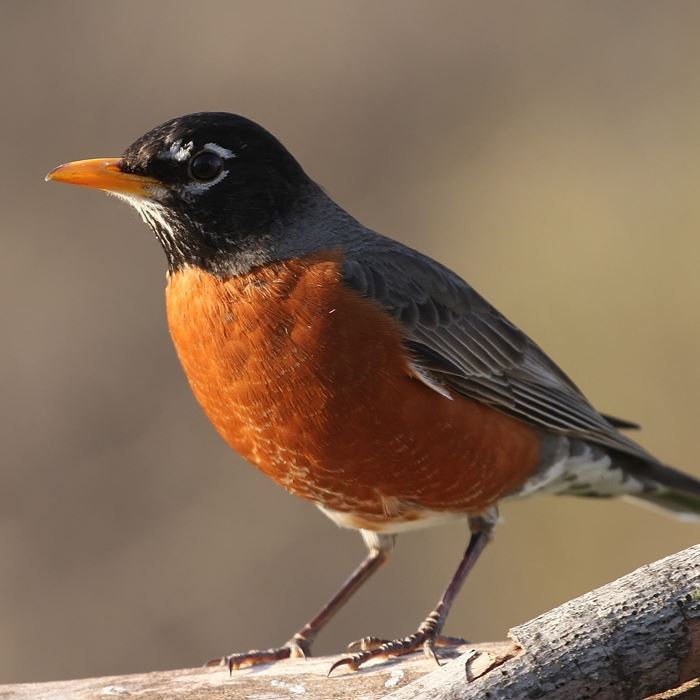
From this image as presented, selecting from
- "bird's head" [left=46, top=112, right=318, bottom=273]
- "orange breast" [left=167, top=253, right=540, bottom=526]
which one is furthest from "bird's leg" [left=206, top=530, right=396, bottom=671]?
"bird's head" [left=46, top=112, right=318, bottom=273]

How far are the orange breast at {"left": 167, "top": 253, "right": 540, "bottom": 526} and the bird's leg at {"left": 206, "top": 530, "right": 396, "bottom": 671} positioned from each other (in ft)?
1.87

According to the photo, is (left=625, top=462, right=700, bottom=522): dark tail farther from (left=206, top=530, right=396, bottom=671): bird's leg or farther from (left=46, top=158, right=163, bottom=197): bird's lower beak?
(left=46, top=158, right=163, bottom=197): bird's lower beak

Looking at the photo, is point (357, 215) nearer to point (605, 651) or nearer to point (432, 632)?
point (432, 632)

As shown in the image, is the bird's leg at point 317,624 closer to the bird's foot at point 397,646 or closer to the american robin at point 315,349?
the american robin at point 315,349

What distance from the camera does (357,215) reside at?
34.0 feet

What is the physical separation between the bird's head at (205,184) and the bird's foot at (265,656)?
1453mm

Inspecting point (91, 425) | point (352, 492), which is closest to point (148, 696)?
point (352, 492)

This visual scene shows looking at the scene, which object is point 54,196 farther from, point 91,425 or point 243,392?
point 243,392

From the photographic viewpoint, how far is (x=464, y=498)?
16.1ft

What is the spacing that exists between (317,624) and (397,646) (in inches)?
23.9

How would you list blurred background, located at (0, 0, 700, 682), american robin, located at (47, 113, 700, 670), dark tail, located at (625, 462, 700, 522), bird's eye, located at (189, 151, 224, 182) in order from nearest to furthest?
american robin, located at (47, 113, 700, 670) → bird's eye, located at (189, 151, 224, 182) → dark tail, located at (625, 462, 700, 522) → blurred background, located at (0, 0, 700, 682)

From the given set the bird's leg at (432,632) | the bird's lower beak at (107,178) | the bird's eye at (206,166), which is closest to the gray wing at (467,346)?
the bird's leg at (432,632)

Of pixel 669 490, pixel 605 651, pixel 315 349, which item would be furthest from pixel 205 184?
pixel 669 490

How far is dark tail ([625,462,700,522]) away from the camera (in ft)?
19.4
